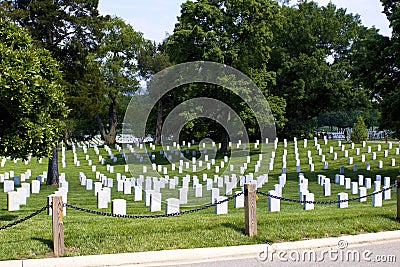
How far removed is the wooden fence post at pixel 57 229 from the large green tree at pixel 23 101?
9.95 feet

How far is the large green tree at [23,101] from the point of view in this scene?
1009 cm

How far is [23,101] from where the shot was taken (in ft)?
33.7

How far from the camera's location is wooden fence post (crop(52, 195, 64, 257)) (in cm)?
766

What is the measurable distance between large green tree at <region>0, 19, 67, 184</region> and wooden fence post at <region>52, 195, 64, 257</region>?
3.03 m

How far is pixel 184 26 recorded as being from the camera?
37875 mm

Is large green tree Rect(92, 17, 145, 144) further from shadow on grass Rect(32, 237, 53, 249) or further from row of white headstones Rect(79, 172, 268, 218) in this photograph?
shadow on grass Rect(32, 237, 53, 249)

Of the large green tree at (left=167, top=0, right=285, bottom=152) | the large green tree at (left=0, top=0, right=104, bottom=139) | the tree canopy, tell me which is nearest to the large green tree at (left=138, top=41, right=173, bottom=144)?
the large green tree at (left=167, top=0, right=285, bottom=152)

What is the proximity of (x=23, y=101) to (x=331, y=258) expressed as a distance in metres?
6.54

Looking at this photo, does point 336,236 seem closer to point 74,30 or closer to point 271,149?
point 74,30

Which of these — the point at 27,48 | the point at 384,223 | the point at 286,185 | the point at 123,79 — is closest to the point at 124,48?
the point at 123,79

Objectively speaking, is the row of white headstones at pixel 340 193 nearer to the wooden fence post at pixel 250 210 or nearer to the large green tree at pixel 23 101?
the wooden fence post at pixel 250 210

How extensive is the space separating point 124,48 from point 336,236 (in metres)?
50.5

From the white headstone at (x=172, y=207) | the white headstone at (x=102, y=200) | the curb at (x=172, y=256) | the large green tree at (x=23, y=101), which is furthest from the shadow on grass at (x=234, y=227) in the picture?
the white headstone at (x=102, y=200)

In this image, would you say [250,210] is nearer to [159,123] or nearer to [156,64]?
[159,123]
